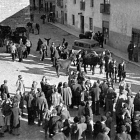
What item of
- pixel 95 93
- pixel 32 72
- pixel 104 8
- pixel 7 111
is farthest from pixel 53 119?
pixel 104 8

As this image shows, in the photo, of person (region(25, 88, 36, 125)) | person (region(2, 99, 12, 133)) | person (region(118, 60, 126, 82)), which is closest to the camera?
person (region(2, 99, 12, 133))

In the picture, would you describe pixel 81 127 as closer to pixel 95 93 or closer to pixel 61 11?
pixel 95 93

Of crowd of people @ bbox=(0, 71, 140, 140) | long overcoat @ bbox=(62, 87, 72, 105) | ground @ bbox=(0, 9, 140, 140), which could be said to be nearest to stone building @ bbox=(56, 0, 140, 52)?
ground @ bbox=(0, 9, 140, 140)

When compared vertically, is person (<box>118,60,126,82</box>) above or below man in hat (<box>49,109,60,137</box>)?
above

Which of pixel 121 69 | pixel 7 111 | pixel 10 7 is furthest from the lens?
pixel 10 7

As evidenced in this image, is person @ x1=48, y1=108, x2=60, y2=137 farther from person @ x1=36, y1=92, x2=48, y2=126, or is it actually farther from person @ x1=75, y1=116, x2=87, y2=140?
person @ x1=36, y1=92, x2=48, y2=126

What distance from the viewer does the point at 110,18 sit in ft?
94.4

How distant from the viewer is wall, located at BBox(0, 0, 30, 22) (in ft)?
108

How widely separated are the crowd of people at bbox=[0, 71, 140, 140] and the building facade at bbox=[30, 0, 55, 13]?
36.6m

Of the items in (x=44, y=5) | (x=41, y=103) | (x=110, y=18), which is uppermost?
(x=44, y=5)

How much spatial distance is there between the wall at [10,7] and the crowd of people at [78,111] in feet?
65.4

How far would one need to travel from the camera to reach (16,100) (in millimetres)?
11867

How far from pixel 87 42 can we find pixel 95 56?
177 inches

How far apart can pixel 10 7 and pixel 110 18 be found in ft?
36.8
